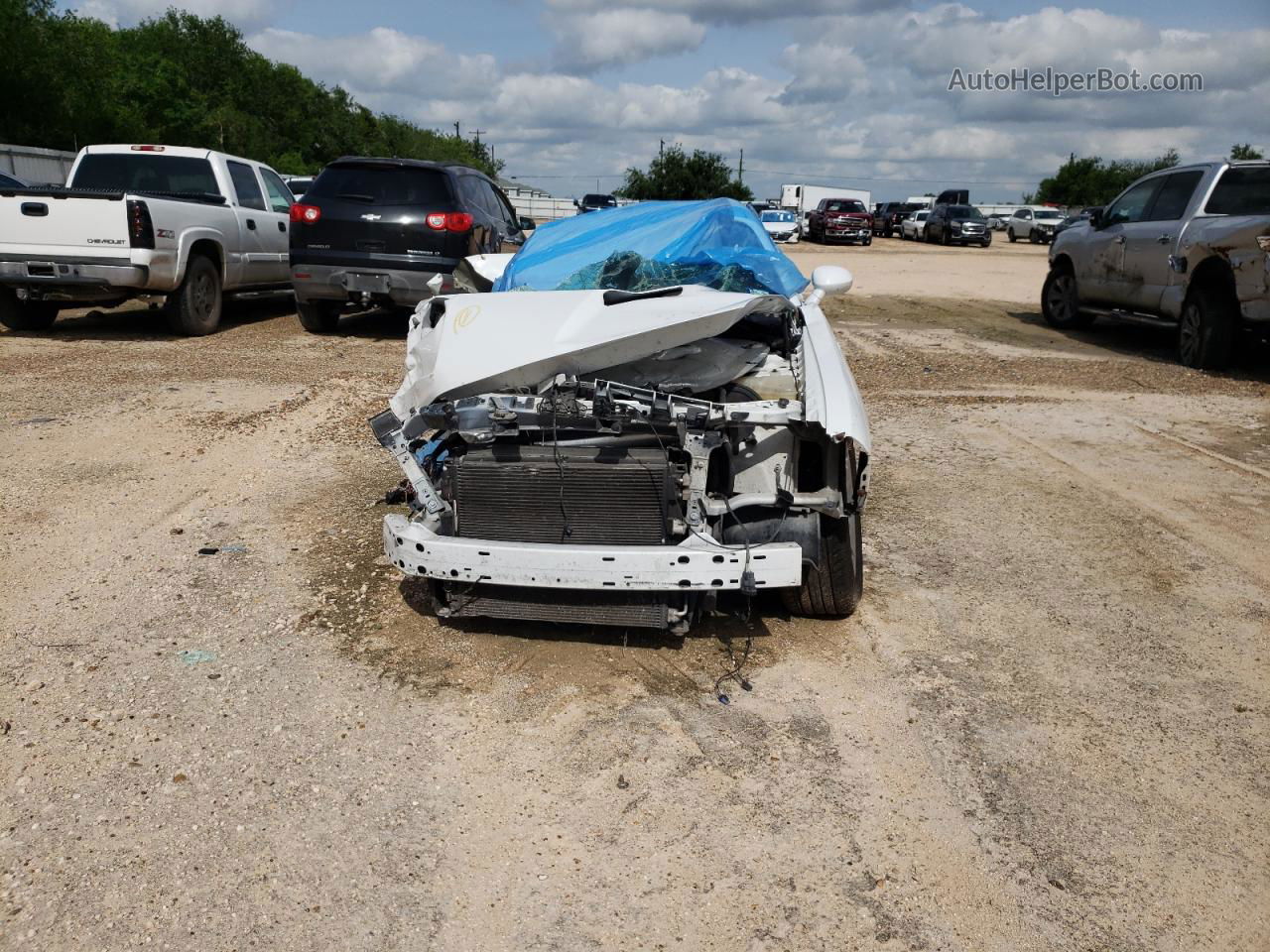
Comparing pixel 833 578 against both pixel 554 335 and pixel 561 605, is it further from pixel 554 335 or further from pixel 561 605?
pixel 554 335

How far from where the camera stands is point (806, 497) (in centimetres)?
389

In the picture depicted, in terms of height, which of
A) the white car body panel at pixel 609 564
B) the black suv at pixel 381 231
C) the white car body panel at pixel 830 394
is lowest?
the white car body panel at pixel 609 564

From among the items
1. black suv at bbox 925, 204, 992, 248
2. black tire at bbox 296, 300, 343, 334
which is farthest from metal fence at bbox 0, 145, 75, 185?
→ black suv at bbox 925, 204, 992, 248

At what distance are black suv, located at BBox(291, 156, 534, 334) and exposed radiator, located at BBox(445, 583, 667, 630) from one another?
→ 6679mm

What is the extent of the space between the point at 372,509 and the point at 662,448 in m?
2.43

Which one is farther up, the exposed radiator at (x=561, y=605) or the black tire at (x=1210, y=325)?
the black tire at (x=1210, y=325)

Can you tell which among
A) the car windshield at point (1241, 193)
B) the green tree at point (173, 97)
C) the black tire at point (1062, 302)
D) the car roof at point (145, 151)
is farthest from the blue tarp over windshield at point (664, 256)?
the green tree at point (173, 97)

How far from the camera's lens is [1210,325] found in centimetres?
1008

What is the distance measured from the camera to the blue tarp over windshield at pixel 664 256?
4793 millimetres

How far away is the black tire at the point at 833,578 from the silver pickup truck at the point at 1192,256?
710 centimetres

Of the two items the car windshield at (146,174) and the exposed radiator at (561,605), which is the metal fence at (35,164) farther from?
the exposed radiator at (561,605)

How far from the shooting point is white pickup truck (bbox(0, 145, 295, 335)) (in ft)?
32.0

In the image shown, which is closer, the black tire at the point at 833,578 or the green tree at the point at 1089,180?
the black tire at the point at 833,578

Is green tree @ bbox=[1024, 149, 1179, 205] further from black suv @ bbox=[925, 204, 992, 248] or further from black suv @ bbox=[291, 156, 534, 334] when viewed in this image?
black suv @ bbox=[291, 156, 534, 334]
